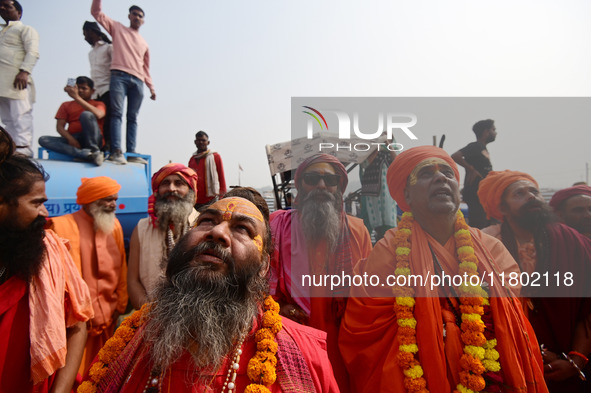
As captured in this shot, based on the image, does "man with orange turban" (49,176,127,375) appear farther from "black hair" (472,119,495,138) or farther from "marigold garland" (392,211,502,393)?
"black hair" (472,119,495,138)

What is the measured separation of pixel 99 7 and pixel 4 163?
5.34 meters

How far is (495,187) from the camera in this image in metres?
2.39

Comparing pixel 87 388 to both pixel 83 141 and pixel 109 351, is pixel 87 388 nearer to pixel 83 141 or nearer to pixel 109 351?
pixel 109 351

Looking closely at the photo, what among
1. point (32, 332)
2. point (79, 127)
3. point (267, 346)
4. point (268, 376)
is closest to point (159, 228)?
point (32, 332)

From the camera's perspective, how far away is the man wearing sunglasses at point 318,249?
250 centimetres

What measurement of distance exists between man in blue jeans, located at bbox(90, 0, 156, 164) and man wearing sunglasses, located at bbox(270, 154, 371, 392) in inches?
166

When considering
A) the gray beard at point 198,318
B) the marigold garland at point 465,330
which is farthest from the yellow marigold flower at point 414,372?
the gray beard at point 198,318

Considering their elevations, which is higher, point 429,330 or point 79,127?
point 79,127

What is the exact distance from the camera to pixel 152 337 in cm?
140

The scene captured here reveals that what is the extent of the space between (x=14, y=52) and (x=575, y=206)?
734 centimetres

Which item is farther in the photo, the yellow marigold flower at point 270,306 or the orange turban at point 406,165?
the orange turban at point 406,165

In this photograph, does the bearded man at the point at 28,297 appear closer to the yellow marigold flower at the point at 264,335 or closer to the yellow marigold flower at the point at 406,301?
the yellow marigold flower at the point at 264,335

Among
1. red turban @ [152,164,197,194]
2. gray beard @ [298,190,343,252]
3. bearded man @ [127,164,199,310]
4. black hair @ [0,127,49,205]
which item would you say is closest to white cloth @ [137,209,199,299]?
bearded man @ [127,164,199,310]

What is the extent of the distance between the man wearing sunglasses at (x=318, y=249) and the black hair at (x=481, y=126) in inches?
47.6
